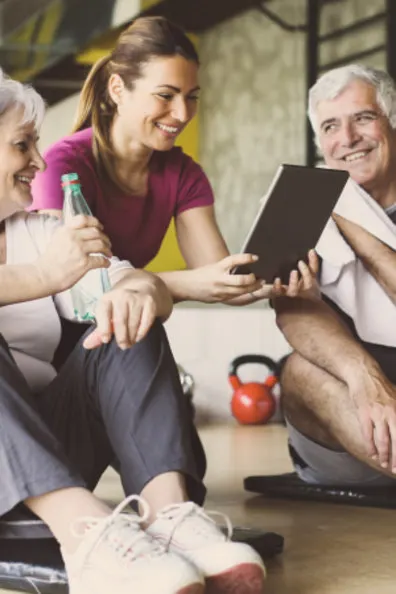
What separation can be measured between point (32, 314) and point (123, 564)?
1.81 ft

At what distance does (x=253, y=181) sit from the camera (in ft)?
15.1

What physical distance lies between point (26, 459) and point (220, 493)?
3.84 ft

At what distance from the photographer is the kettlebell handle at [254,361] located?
4312 millimetres

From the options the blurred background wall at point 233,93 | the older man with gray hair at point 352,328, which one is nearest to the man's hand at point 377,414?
the older man with gray hair at point 352,328

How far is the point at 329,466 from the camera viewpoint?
2328 millimetres

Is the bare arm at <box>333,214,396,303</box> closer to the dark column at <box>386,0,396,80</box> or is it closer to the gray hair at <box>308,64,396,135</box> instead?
the gray hair at <box>308,64,396,135</box>

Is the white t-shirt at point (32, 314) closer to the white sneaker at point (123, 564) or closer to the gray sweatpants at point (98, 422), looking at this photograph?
the gray sweatpants at point (98, 422)

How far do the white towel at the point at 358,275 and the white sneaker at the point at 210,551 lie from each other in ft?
2.91

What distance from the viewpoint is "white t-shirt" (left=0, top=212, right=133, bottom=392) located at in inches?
68.7

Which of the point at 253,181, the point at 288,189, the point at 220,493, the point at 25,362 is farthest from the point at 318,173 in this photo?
the point at 253,181

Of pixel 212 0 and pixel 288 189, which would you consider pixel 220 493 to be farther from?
pixel 212 0

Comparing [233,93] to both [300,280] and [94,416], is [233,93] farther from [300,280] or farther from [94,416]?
[94,416]

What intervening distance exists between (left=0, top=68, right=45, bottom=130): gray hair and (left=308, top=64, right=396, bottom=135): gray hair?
35.0 inches

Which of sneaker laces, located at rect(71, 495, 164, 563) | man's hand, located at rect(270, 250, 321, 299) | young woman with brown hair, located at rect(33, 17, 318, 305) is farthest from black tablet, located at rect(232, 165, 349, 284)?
sneaker laces, located at rect(71, 495, 164, 563)
